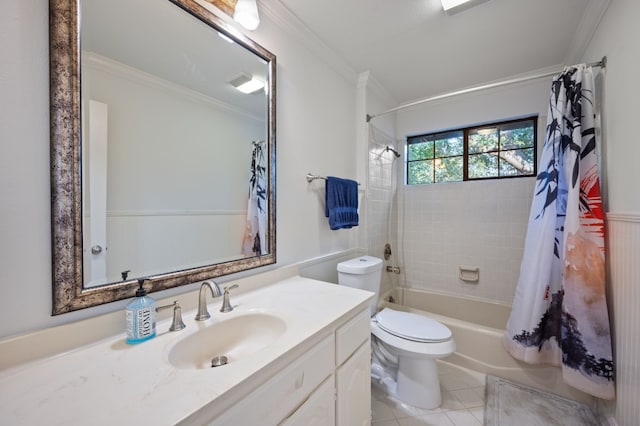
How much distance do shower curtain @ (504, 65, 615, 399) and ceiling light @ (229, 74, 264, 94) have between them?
1.77m

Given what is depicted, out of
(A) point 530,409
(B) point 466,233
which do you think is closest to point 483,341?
(A) point 530,409

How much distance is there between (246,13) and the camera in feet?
3.51

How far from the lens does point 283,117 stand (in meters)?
1.38

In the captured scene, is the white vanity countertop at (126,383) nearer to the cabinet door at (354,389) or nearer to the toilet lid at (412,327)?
the cabinet door at (354,389)

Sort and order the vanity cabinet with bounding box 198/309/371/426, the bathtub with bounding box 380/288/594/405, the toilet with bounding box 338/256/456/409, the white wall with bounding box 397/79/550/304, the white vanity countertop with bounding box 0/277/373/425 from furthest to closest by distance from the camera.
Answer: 1. the white wall with bounding box 397/79/550/304
2. the bathtub with bounding box 380/288/594/405
3. the toilet with bounding box 338/256/456/409
4. the vanity cabinet with bounding box 198/309/371/426
5. the white vanity countertop with bounding box 0/277/373/425

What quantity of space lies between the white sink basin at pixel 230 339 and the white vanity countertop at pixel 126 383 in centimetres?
5

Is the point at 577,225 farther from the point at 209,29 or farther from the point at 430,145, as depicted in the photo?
the point at 209,29

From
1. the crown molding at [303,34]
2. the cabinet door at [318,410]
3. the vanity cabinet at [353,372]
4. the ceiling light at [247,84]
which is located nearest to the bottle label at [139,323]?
the cabinet door at [318,410]

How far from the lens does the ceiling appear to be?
1.34m

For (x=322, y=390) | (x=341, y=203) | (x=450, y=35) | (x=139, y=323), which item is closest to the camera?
(x=139, y=323)

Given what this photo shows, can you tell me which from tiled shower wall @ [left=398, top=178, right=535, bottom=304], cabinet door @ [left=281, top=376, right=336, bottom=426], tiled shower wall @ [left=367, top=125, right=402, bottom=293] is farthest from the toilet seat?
tiled shower wall @ [left=398, top=178, right=535, bottom=304]

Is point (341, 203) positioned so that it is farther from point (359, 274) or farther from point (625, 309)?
point (625, 309)

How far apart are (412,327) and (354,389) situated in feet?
2.23

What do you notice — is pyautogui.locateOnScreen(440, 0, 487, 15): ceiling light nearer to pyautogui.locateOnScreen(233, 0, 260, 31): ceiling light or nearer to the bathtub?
pyautogui.locateOnScreen(233, 0, 260, 31): ceiling light
